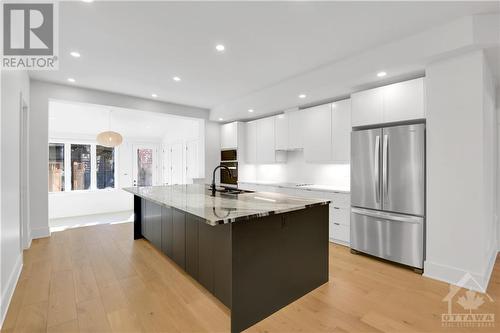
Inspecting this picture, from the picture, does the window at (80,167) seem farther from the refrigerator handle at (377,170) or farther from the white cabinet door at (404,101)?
the white cabinet door at (404,101)

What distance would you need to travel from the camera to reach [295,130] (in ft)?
16.3

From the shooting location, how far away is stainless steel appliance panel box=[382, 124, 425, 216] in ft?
9.70

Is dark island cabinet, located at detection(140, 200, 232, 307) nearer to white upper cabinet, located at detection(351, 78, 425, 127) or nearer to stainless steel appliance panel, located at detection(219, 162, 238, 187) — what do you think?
white upper cabinet, located at detection(351, 78, 425, 127)

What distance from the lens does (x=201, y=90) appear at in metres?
4.81

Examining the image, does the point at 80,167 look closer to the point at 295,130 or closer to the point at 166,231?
the point at 166,231

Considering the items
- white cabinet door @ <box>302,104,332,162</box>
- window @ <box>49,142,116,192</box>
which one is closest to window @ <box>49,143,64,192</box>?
window @ <box>49,142,116,192</box>

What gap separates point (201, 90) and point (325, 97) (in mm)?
2360

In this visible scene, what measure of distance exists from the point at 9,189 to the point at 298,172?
4603 millimetres

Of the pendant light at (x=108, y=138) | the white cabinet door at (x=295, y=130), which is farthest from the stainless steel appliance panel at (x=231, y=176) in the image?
the pendant light at (x=108, y=138)

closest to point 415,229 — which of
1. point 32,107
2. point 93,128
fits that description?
point 32,107

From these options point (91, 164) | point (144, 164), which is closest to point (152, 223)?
point (91, 164)

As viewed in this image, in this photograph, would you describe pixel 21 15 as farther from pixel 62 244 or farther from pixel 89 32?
pixel 62 244

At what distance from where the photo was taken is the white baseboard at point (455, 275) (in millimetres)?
2551

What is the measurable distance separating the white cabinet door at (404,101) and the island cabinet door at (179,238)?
2993mm
